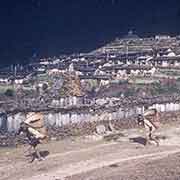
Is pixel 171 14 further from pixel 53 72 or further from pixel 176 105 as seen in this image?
pixel 176 105

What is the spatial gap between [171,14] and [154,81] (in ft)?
86.0

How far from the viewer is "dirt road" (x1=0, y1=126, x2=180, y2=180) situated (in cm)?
1956

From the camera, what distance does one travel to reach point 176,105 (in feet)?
100

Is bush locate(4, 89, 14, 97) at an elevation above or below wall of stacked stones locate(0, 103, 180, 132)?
above

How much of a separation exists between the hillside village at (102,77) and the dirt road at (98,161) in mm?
4760

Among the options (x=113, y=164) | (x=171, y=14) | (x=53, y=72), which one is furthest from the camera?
(x=171, y=14)

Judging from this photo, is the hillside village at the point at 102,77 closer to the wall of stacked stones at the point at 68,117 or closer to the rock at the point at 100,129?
the wall of stacked stones at the point at 68,117

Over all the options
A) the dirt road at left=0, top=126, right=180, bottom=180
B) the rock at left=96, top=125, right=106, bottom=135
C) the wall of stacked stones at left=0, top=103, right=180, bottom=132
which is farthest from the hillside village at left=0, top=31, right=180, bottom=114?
the dirt road at left=0, top=126, right=180, bottom=180

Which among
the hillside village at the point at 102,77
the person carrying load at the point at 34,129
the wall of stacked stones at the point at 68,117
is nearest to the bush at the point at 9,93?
the hillside village at the point at 102,77

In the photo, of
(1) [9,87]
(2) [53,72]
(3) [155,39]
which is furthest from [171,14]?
(1) [9,87]

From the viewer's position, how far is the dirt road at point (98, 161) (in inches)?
770

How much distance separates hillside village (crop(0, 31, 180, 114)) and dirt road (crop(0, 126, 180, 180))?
4760 millimetres

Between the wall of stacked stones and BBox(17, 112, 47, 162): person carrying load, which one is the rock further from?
BBox(17, 112, 47, 162): person carrying load

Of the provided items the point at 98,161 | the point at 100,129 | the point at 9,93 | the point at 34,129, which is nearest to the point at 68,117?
the point at 100,129
